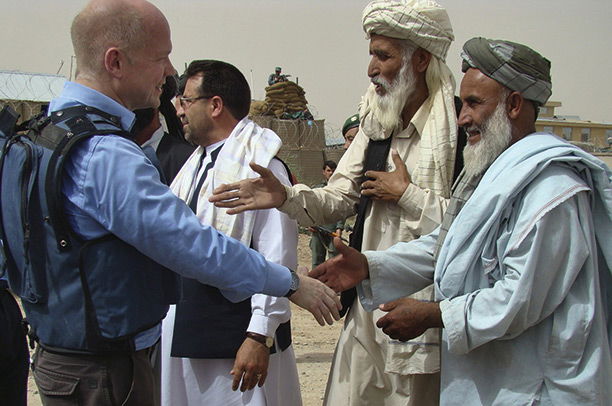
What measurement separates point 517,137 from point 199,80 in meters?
1.59

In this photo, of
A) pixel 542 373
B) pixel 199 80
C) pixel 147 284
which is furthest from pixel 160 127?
pixel 542 373

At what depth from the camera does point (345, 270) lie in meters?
2.62

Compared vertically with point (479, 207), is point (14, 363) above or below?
below

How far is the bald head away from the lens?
6.63 feet

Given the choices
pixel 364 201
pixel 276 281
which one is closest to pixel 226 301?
pixel 276 281

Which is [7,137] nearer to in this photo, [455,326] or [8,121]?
[8,121]

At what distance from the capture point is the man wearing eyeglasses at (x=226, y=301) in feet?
9.16

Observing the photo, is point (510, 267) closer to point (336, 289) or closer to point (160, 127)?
point (336, 289)

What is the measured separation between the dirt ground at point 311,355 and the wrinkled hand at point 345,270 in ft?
9.18

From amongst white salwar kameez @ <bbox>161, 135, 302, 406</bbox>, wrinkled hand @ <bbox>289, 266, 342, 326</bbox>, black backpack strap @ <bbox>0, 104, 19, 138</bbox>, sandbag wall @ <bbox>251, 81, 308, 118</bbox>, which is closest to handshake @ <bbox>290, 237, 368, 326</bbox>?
wrinkled hand @ <bbox>289, 266, 342, 326</bbox>

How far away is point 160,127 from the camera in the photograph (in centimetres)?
379

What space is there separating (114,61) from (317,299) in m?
1.14

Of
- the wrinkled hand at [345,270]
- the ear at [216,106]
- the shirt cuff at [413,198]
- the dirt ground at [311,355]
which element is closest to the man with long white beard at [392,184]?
the shirt cuff at [413,198]

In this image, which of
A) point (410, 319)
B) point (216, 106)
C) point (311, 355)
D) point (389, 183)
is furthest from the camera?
point (311, 355)
